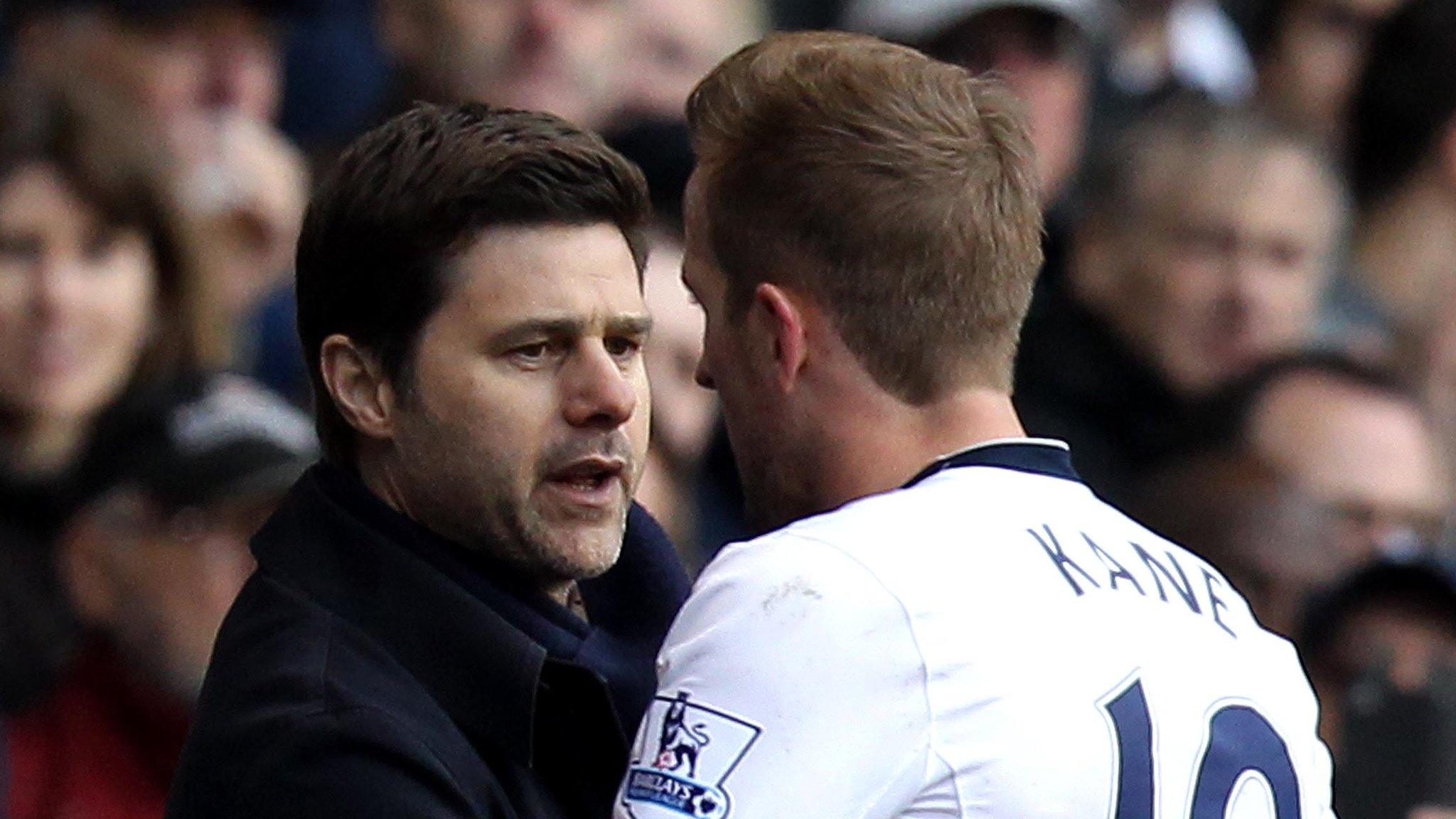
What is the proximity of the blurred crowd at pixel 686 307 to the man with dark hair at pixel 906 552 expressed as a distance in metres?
1.58

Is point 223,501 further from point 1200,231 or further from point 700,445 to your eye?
point 1200,231

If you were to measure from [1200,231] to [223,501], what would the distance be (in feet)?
8.96

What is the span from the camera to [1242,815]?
2.99m

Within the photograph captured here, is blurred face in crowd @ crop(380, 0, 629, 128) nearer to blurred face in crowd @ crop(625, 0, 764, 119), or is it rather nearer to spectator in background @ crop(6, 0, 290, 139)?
spectator in background @ crop(6, 0, 290, 139)

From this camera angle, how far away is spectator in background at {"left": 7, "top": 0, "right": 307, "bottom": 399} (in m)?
6.09

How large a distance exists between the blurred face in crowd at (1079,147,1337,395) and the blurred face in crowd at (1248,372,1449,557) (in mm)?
394

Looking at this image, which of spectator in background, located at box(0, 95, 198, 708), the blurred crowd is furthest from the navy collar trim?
spectator in background, located at box(0, 95, 198, 708)

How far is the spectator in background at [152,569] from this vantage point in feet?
16.8

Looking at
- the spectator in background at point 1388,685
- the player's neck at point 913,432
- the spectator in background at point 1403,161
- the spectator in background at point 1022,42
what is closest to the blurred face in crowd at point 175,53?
the spectator in background at point 1022,42

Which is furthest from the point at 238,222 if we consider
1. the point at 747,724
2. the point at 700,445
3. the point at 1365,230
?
the point at 747,724

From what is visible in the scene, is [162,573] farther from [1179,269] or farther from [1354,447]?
[1179,269]

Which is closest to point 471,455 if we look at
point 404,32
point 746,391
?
point 746,391

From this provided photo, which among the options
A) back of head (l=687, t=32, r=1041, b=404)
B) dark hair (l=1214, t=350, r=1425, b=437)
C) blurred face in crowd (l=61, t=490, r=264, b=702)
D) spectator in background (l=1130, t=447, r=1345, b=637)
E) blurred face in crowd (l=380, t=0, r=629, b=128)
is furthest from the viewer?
blurred face in crowd (l=380, t=0, r=629, b=128)

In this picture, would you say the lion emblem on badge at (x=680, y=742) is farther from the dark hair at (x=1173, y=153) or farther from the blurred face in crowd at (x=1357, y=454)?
the dark hair at (x=1173, y=153)
